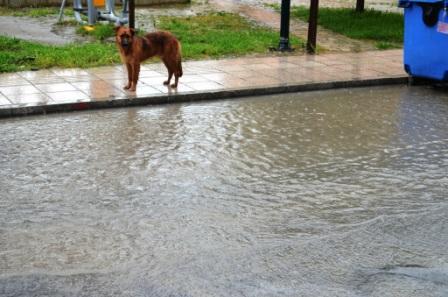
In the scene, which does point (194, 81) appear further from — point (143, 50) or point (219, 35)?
point (219, 35)

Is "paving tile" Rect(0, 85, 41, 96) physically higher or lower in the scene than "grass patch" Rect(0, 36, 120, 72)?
lower

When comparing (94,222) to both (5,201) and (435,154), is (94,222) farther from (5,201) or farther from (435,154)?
(435,154)

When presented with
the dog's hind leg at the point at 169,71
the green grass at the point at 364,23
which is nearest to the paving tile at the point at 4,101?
the dog's hind leg at the point at 169,71

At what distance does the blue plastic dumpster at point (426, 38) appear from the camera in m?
11.3

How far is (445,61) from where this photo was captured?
444 inches

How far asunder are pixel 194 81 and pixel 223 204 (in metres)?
5.36

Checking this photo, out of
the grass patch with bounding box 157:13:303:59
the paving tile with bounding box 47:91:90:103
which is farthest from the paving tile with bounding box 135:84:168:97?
the grass patch with bounding box 157:13:303:59

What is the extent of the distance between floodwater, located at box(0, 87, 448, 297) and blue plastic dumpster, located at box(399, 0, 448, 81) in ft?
7.51

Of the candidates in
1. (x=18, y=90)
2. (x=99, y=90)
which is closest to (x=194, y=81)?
(x=99, y=90)

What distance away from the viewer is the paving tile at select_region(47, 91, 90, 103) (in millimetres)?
9492

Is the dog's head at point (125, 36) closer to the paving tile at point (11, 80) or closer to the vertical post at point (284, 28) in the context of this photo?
the paving tile at point (11, 80)

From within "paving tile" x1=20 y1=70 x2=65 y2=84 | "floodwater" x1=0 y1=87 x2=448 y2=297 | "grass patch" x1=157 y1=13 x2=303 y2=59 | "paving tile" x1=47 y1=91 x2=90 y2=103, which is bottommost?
"floodwater" x1=0 y1=87 x2=448 y2=297

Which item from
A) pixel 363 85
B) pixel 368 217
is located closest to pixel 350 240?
pixel 368 217

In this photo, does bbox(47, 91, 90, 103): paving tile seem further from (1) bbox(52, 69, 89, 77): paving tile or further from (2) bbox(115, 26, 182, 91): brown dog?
(1) bbox(52, 69, 89, 77): paving tile
